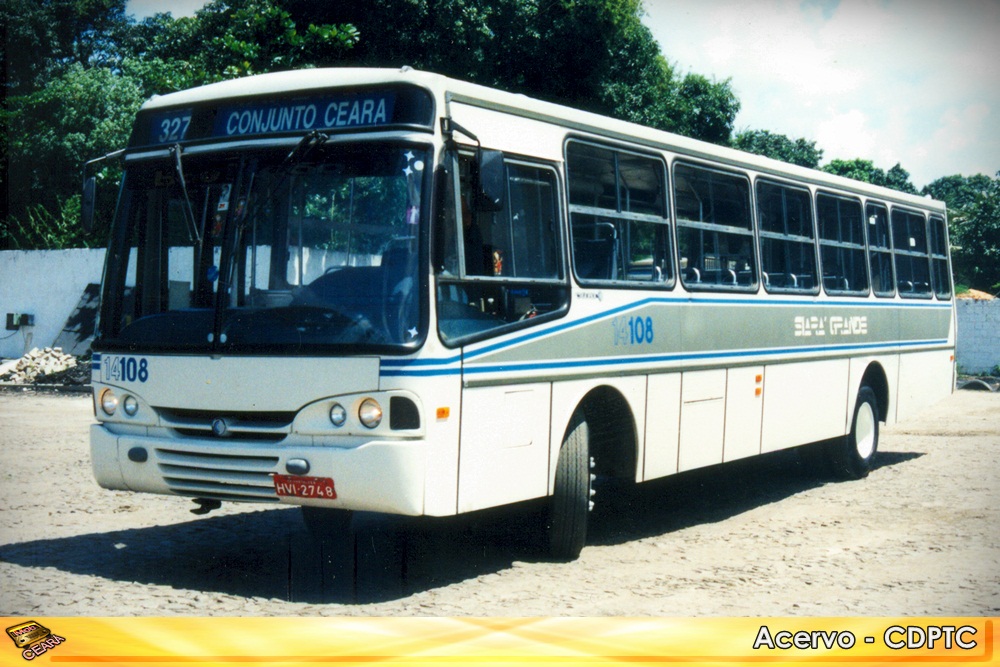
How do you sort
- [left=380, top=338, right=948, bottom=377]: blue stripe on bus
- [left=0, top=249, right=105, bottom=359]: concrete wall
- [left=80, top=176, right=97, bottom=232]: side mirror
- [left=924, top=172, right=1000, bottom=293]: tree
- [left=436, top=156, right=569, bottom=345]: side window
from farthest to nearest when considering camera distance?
[left=0, top=249, right=105, bottom=359]: concrete wall < [left=924, top=172, right=1000, bottom=293]: tree < [left=80, top=176, right=97, bottom=232]: side mirror < [left=436, top=156, right=569, bottom=345]: side window < [left=380, top=338, right=948, bottom=377]: blue stripe on bus

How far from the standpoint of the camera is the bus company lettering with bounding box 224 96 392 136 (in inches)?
259

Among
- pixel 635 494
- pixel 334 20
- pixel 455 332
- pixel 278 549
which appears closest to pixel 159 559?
pixel 278 549

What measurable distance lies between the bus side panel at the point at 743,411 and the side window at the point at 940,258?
5386mm

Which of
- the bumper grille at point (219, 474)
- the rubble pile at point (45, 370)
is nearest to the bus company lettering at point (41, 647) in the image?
the bumper grille at point (219, 474)

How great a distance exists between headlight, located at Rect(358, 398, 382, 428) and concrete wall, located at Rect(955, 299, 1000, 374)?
23901mm

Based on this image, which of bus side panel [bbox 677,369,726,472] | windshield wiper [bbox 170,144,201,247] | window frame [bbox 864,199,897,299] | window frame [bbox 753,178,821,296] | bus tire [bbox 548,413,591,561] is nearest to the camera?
windshield wiper [bbox 170,144,201,247]

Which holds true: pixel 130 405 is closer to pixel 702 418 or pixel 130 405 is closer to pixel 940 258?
pixel 702 418

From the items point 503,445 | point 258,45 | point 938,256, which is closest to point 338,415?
point 503,445

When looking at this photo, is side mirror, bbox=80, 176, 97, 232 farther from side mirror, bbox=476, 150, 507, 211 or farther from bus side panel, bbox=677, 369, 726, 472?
bus side panel, bbox=677, 369, 726, 472

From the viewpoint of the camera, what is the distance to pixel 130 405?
7.02 metres

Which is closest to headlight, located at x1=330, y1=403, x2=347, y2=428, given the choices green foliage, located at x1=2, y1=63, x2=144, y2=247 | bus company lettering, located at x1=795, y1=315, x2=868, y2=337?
bus company lettering, located at x1=795, y1=315, x2=868, y2=337

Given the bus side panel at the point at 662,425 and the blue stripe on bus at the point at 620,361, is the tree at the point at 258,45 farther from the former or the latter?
the bus side panel at the point at 662,425

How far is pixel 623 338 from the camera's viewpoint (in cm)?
816

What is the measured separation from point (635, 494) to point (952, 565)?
13.0ft
